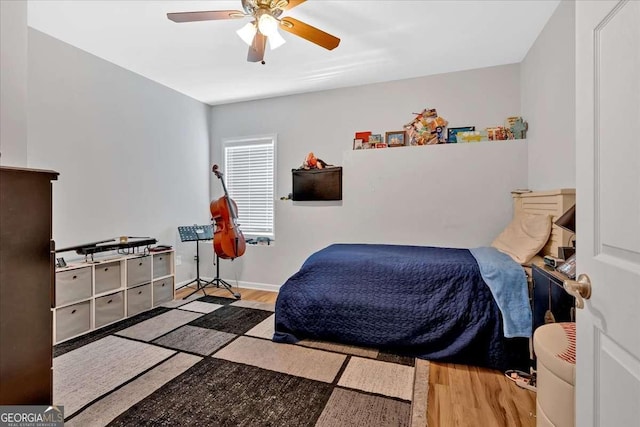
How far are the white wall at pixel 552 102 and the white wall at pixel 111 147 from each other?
13.2 ft

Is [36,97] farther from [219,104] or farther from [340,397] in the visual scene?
[340,397]

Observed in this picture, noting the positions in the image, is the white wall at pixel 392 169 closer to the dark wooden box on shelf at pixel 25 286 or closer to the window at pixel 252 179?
the window at pixel 252 179

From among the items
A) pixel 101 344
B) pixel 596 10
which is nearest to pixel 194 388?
pixel 101 344

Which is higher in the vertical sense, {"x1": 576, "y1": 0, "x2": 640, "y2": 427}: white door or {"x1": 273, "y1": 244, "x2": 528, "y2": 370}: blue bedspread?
{"x1": 576, "y1": 0, "x2": 640, "y2": 427}: white door

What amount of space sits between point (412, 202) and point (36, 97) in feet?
12.1

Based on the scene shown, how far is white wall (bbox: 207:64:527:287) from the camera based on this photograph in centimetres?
314

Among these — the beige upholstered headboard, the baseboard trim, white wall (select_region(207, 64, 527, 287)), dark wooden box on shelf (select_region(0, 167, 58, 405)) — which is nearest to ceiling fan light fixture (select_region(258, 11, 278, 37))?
dark wooden box on shelf (select_region(0, 167, 58, 405))

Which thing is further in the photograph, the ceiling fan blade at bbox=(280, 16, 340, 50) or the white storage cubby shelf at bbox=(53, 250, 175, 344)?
the white storage cubby shelf at bbox=(53, 250, 175, 344)

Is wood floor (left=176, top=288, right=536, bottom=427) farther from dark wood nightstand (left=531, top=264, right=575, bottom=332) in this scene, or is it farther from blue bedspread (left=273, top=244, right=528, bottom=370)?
dark wood nightstand (left=531, top=264, right=575, bottom=332)

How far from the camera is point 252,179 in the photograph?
4.38 m

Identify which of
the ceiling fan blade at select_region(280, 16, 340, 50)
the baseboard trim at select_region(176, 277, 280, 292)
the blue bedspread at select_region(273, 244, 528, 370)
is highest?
the ceiling fan blade at select_region(280, 16, 340, 50)

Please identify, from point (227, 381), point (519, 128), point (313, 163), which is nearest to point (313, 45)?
point (313, 163)

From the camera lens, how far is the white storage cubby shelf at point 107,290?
244cm

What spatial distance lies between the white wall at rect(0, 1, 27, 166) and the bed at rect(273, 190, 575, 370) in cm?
190
